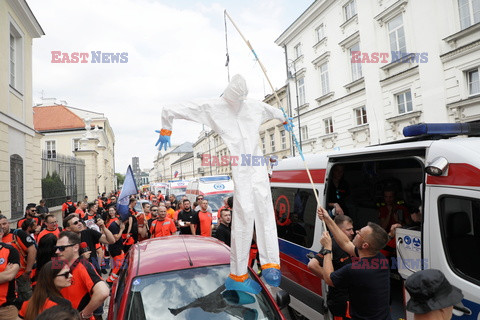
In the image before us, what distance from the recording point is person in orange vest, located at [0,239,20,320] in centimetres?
367

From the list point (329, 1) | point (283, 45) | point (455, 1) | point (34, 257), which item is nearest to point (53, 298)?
point (34, 257)

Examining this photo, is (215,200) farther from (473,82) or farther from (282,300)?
(473,82)

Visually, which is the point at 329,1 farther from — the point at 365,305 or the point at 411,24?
the point at 365,305

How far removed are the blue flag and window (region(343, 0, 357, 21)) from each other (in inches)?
656

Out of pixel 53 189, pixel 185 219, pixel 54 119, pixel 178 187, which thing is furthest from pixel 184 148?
pixel 185 219

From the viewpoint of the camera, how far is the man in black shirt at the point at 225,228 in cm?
641

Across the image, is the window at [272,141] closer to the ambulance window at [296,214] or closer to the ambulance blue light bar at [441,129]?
the ambulance window at [296,214]

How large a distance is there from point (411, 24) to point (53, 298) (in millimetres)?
17107

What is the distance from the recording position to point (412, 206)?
213 inches

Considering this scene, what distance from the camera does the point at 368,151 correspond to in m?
3.60

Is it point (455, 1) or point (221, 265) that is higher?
point (455, 1)

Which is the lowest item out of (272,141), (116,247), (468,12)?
(116,247)

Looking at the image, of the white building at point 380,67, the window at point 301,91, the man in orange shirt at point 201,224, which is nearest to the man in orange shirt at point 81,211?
the man in orange shirt at point 201,224

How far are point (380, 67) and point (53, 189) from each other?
1823 centimetres
